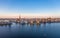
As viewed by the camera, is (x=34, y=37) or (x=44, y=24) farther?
(x=44, y=24)

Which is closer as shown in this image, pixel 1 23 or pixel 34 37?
pixel 34 37

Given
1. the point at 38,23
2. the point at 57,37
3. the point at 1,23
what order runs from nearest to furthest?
the point at 57,37
the point at 38,23
the point at 1,23

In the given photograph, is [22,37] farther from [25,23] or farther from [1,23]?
[1,23]

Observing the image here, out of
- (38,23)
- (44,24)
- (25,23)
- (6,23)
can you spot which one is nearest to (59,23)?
(44,24)

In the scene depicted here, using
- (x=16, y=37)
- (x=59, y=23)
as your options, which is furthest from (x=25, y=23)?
(x=16, y=37)

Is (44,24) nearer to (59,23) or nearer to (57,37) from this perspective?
Result: (59,23)

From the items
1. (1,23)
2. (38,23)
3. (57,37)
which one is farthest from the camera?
(1,23)

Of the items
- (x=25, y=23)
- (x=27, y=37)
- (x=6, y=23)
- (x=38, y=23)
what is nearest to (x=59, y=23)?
(x=38, y=23)

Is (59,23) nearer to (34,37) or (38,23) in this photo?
(38,23)
